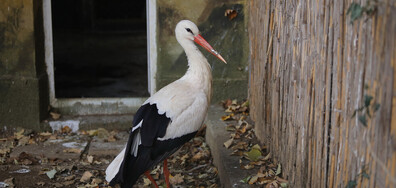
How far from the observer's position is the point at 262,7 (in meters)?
5.14

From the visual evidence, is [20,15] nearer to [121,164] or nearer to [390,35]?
[121,164]

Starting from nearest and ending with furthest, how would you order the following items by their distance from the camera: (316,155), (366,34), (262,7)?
(366,34) → (316,155) → (262,7)

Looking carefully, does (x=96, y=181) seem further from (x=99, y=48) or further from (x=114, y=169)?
(x=99, y=48)

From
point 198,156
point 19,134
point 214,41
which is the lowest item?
point 198,156

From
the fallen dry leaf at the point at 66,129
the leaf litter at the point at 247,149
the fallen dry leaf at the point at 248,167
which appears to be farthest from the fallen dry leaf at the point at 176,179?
the fallen dry leaf at the point at 66,129

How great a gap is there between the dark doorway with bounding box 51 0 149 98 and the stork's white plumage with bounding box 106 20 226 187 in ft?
10.3

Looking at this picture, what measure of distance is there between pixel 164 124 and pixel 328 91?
5.70 ft

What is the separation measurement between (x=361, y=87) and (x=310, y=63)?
816 millimetres

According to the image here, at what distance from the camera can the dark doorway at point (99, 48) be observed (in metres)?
8.80

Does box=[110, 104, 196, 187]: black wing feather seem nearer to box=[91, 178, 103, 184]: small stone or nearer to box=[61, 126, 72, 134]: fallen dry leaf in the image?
box=[91, 178, 103, 184]: small stone

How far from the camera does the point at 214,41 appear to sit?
6648 millimetres

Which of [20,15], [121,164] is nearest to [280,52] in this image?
[121,164]

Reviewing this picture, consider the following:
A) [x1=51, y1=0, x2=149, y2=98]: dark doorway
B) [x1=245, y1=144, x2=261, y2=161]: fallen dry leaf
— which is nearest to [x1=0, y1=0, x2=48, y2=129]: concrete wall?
[x1=51, y1=0, x2=149, y2=98]: dark doorway

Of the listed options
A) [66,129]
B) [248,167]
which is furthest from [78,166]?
[248,167]
